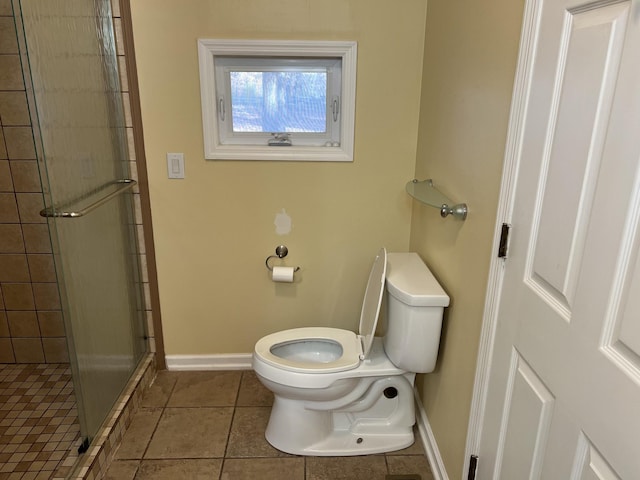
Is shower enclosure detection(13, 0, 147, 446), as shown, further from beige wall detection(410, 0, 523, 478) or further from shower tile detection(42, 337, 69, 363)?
beige wall detection(410, 0, 523, 478)

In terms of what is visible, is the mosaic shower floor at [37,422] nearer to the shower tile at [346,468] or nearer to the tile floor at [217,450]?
the tile floor at [217,450]

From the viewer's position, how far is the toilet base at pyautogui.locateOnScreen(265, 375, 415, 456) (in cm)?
195

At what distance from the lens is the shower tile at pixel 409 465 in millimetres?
1867

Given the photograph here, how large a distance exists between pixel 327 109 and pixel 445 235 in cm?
90

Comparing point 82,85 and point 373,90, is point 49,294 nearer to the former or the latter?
point 82,85

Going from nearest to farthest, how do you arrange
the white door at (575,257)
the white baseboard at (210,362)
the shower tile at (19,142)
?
1. the white door at (575,257)
2. the shower tile at (19,142)
3. the white baseboard at (210,362)

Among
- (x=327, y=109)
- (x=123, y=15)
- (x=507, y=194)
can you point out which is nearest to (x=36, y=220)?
(x=123, y=15)

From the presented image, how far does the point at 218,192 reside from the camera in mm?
2260

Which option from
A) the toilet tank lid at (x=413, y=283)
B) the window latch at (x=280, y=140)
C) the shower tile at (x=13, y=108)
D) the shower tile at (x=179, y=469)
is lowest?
the shower tile at (x=179, y=469)

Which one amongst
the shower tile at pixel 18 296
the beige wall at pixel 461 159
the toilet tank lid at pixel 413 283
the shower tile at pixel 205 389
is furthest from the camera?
the shower tile at pixel 18 296

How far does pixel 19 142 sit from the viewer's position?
2.18 m

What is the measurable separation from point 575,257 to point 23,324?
2.61 metres

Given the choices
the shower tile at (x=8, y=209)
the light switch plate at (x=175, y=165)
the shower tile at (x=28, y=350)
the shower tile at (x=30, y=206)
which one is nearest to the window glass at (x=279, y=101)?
the light switch plate at (x=175, y=165)

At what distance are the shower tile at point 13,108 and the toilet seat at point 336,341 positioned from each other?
1.51 meters
